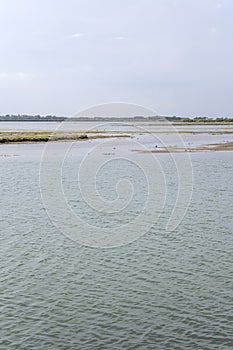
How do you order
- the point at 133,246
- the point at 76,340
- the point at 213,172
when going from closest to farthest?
the point at 76,340
the point at 133,246
the point at 213,172

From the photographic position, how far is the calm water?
34.4ft

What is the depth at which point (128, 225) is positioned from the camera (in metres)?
19.9

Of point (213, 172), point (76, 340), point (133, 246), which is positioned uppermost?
point (213, 172)

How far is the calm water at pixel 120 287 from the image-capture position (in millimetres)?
10484

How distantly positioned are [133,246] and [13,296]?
558 cm

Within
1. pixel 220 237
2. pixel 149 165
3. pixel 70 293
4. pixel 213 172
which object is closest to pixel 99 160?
pixel 149 165

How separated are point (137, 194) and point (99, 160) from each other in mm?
23248

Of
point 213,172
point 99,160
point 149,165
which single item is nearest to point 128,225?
point 213,172

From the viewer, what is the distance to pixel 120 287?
1314 cm

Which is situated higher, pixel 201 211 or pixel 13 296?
pixel 201 211

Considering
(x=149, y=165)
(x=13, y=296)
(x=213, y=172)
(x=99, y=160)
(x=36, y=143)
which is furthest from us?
(x=36, y=143)

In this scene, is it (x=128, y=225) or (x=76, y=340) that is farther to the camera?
(x=128, y=225)

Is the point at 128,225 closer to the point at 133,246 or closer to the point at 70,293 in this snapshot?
the point at 133,246

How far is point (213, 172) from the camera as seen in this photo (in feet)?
124
